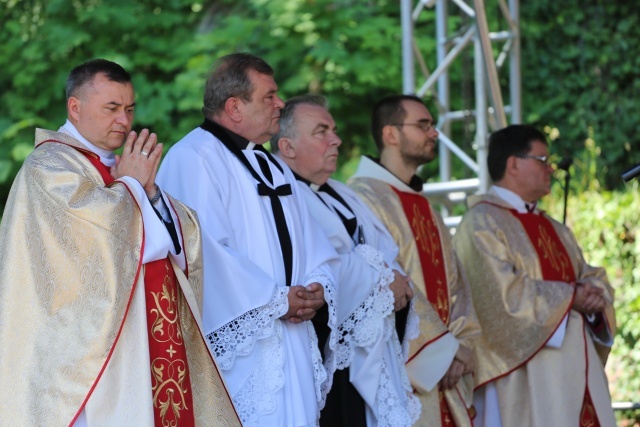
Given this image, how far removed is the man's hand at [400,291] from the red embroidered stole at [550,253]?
132cm

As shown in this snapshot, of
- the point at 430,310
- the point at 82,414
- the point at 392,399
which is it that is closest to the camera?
the point at 82,414

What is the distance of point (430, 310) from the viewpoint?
228 inches

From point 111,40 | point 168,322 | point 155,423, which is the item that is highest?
point 111,40

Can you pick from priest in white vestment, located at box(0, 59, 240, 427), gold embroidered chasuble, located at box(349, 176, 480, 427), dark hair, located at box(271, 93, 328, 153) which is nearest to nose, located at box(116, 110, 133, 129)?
priest in white vestment, located at box(0, 59, 240, 427)

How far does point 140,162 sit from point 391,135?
2.26 m

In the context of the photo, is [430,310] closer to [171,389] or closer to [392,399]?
[392,399]

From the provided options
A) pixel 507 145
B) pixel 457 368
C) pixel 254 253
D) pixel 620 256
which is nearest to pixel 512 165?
pixel 507 145

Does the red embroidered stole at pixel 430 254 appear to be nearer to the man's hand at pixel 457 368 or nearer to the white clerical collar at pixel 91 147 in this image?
the man's hand at pixel 457 368

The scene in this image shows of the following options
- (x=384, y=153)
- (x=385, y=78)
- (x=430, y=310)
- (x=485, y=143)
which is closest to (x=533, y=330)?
(x=430, y=310)

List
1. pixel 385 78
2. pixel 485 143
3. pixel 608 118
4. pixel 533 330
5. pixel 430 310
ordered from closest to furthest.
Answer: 1. pixel 430 310
2. pixel 533 330
3. pixel 485 143
4. pixel 385 78
5. pixel 608 118

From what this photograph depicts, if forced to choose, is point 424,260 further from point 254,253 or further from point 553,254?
point 254,253

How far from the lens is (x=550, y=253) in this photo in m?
6.52

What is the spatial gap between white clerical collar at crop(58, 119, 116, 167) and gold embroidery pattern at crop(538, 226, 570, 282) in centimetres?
299

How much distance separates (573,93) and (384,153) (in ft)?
24.7
